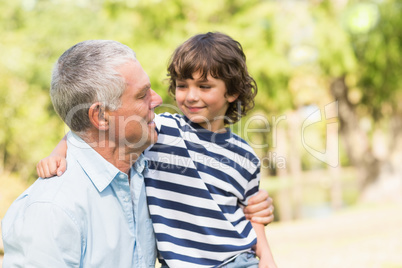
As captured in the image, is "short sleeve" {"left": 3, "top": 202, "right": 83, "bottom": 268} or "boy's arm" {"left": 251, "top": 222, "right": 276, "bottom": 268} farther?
"boy's arm" {"left": 251, "top": 222, "right": 276, "bottom": 268}

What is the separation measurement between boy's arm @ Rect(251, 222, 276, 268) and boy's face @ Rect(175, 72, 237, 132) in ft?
2.13

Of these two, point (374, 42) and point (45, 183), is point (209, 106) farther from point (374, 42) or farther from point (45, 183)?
point (374, 42)

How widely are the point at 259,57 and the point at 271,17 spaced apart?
43.6 inches

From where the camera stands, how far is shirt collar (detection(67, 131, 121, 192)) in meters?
1.97

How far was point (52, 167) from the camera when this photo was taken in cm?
195

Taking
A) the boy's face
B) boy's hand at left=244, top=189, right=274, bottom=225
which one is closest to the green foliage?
the boy's face

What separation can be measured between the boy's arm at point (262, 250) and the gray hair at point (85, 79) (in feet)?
3.98

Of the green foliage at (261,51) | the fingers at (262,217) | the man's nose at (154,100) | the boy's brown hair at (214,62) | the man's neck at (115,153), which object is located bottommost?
the fingers at (262,217)

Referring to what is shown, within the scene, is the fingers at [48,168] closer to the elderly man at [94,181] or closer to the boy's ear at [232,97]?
the elderly man at [94,181]

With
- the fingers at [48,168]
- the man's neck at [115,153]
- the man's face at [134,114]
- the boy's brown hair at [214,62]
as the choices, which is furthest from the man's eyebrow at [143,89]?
the boy's brown hair at [214,62]

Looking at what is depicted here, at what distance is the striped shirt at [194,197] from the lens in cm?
232

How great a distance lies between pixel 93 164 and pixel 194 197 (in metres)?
0.63

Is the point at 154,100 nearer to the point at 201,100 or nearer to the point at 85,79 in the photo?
the point at 85,79

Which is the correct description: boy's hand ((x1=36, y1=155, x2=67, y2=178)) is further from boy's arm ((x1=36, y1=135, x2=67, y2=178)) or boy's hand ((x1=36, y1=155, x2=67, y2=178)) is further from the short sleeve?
the short sleeve
